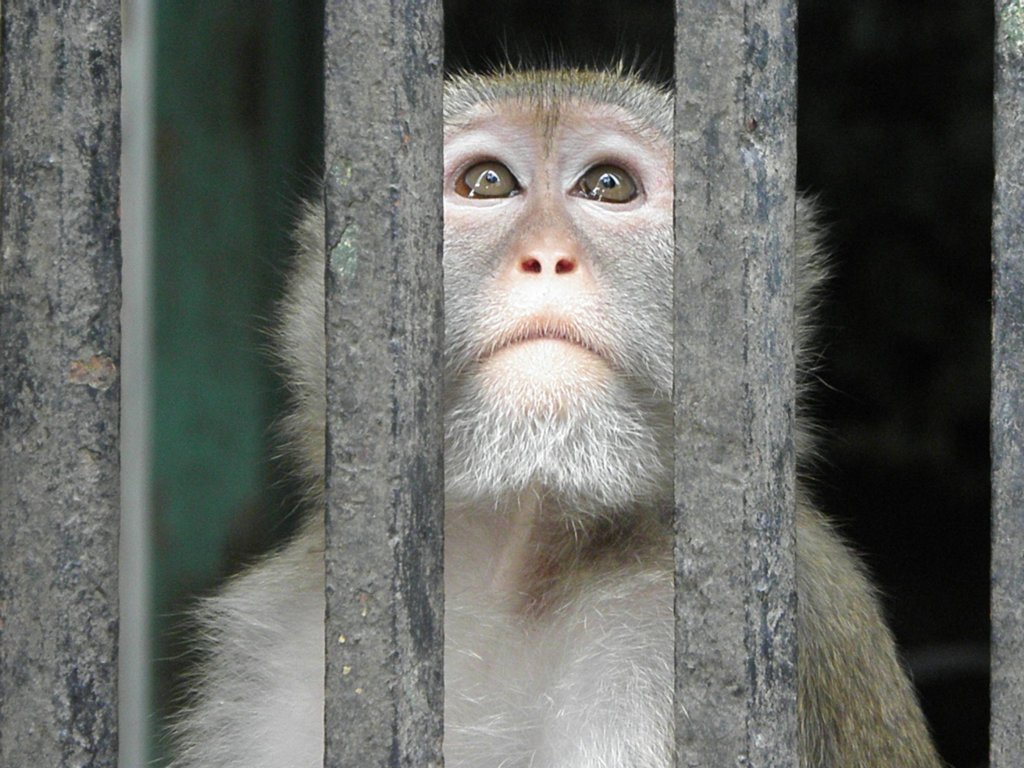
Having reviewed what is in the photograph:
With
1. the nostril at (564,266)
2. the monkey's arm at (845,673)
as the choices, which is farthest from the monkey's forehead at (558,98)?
the monkey's arm at (845,673)

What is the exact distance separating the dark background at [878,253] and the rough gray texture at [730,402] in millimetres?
2737

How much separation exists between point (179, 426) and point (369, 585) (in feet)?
7.90

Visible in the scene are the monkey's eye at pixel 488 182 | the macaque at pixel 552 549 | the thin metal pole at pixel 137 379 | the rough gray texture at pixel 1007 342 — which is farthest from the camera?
the thin metal pole at pixel 137 379

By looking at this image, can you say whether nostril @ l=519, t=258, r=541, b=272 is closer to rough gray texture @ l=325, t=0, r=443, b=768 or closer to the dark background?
rough gray texture @ l=325, t=0, r=443, b=768

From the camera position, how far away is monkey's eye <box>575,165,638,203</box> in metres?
2.23

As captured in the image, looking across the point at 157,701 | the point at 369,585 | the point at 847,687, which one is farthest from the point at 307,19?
the point at 369,585

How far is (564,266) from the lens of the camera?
197 centimetres

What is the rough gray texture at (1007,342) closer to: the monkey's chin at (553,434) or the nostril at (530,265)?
the monkey's chin at (553,434)

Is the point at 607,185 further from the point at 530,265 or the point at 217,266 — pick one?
Result: the point at 217,266

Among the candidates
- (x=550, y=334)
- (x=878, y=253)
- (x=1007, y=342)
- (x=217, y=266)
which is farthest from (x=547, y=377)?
(x=878, y=253)

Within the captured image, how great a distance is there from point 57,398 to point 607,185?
3.90 feet

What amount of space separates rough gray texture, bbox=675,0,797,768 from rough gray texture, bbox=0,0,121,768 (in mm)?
572

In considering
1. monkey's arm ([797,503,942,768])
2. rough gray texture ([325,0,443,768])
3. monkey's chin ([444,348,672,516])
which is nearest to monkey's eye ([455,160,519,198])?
monkey's chin ([444,348,672,516])

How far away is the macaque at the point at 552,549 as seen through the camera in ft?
5.78
